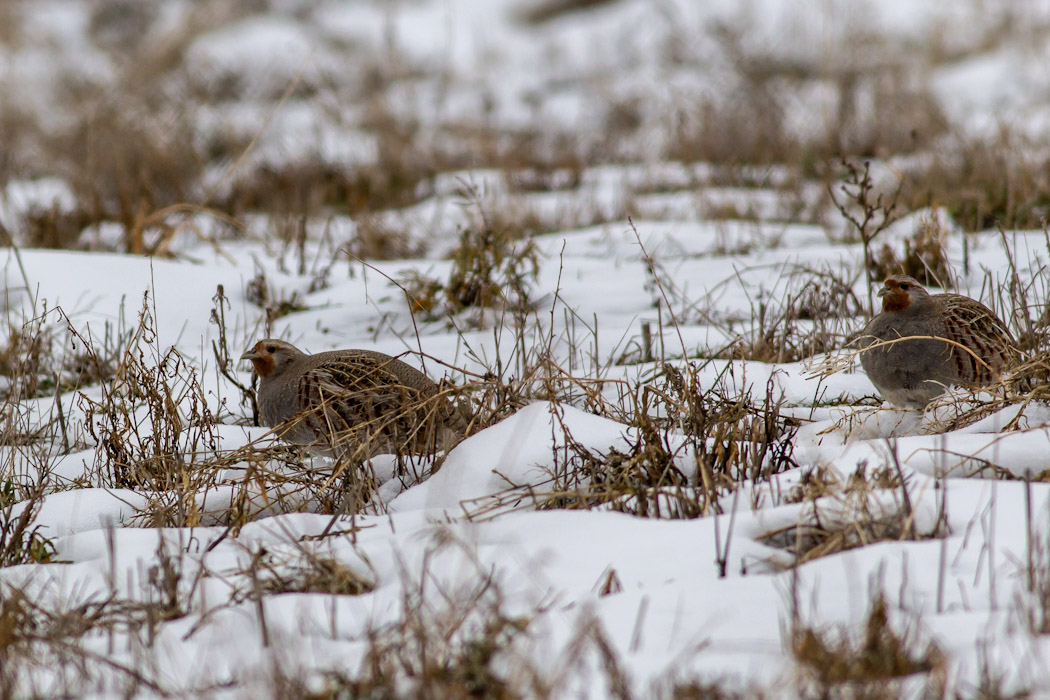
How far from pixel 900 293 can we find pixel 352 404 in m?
1.69

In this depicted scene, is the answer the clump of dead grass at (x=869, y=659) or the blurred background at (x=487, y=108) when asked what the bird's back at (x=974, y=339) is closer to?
the blurred background at (x=487, y=108)

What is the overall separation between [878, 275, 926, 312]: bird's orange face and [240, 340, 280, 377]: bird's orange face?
191 cm

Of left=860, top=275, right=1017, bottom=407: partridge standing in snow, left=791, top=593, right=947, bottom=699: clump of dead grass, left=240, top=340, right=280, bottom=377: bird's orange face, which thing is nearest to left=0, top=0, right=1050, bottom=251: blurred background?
left=860, top=275, right=1017, bottom=407: partridge standing in snow

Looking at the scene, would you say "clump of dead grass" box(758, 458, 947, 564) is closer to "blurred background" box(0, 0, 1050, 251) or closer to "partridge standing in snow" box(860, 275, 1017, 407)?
"partridge standing in snow" box(860, 275, 1017, 407)

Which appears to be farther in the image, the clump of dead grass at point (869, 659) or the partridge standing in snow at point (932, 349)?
the partridge standing in snow at point (932, 349)

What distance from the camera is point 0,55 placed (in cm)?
1205

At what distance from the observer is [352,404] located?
3.06 metres

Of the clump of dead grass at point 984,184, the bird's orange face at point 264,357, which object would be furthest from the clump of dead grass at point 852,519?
the clump of dead grass at point 984,184

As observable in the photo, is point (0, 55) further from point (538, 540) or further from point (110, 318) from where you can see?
point (538, 540)

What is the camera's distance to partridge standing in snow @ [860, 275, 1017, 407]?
3.03m

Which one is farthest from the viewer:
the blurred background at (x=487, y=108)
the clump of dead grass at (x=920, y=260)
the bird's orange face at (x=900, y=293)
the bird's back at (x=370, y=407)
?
the blurred background at (x=487, y=108)

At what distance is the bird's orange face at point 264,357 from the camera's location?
3.38 meters

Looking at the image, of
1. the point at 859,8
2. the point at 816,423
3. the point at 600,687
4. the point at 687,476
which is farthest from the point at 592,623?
the point at 859,8

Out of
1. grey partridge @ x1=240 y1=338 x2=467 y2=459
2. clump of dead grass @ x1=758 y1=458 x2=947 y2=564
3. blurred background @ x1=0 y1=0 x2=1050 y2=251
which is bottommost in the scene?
clump of dead grass @ x1=758 y1=458 x2=947 y2=564
